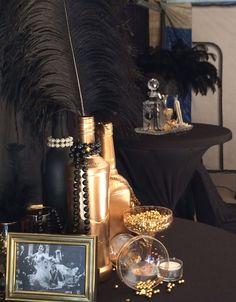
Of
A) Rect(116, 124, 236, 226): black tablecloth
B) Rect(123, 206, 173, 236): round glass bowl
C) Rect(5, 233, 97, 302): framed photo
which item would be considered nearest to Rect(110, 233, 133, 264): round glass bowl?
Rect(123, 206, 173, 236): round glass bowl

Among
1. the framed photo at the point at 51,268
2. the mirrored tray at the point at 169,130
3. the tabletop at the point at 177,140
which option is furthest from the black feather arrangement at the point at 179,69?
the framed photo at the point at 51,268

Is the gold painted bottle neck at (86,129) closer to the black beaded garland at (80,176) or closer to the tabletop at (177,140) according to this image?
the black beaded garland at (80,176)

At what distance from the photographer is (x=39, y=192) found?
131 cm

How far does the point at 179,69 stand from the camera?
106 inches

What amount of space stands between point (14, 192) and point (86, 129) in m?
0.29

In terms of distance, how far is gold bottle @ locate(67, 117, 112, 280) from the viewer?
0.85 metres

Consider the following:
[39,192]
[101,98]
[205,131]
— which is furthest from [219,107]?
[101,98]

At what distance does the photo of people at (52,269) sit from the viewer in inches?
30.3

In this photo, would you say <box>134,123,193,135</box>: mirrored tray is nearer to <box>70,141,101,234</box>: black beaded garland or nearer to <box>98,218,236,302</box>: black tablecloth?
<box>98,218,236,302</box>: black tablecloth

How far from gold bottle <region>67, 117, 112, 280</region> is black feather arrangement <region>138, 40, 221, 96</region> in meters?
1.80

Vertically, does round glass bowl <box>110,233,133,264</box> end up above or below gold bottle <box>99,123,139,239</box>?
below

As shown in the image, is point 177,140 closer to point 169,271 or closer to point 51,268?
point 169,271

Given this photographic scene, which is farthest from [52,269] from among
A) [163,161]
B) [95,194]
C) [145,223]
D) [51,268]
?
[163,161]

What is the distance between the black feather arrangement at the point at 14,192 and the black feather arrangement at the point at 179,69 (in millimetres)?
1448
